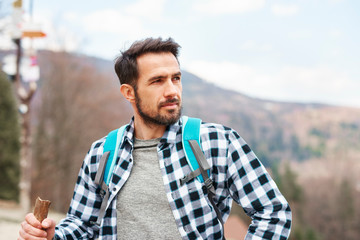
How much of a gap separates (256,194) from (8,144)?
62.0ft

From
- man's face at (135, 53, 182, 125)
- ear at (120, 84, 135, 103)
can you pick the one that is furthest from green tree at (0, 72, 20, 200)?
man's face at (135, 53, 182, 125)

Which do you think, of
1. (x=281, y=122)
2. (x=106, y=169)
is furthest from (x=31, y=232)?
(x=281, y=122)

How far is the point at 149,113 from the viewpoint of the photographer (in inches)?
83.3

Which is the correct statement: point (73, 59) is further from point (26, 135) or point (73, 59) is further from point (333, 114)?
point (333, 114)

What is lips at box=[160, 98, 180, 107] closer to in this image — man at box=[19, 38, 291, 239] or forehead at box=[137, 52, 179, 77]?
man at box=[19, 38, 291, 239]

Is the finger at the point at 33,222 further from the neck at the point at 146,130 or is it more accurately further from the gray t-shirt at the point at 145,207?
the neck at the point at 146,130

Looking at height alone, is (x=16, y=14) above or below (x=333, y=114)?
above

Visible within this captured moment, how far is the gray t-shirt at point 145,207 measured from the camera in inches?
74.5

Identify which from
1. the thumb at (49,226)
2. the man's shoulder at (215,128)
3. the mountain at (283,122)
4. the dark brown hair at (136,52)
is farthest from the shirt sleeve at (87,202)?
the mountain at (283,122)

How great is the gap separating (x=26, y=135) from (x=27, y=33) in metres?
3.57

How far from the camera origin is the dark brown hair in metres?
2.14

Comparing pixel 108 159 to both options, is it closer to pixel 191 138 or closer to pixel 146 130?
pixel 146 130

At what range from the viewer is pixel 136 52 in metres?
2.17

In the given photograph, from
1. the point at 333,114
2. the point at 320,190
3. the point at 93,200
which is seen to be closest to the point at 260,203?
the point at 93,200
